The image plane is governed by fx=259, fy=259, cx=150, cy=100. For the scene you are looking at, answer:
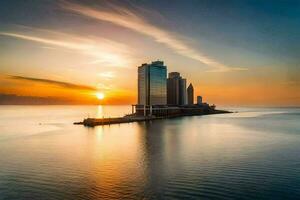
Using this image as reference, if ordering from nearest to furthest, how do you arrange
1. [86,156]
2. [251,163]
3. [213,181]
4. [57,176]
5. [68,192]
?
[68,192], [213,181], [57,176], [251,163], [86,156]

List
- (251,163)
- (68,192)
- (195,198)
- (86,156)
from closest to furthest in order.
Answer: (195,198)
(68,192)
(251,163)
(86,156)

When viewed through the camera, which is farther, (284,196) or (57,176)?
(57,176)

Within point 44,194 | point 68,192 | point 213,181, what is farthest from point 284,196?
point 44,194

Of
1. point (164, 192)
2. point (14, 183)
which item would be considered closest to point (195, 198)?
point (164, 192)

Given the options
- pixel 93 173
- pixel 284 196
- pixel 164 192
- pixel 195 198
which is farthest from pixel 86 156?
pixel 284 196

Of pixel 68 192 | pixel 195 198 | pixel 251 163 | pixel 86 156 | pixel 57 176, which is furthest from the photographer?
pixel 86 156

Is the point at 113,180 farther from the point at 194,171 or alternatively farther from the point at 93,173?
the point at 194,171

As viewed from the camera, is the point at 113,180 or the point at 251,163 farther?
the point at 251,163

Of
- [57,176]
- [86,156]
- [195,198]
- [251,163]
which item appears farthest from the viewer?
[86,156]

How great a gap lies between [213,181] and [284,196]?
1072 cm

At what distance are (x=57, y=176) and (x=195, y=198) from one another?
2584 cm

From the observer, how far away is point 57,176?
47281mm

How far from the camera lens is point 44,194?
38.0m

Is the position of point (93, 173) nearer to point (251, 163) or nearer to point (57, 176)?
point (57, 176)
